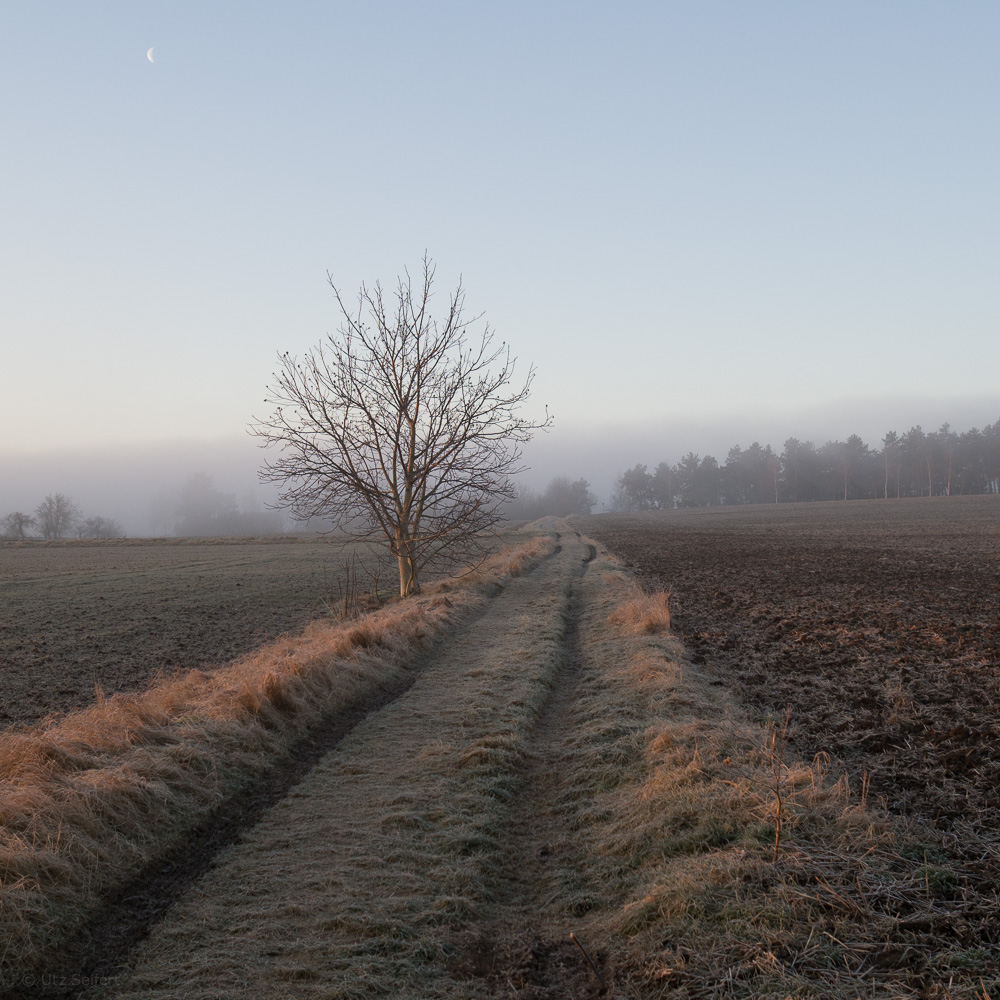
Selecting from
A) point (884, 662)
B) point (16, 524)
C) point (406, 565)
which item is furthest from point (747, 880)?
point (16, 524)

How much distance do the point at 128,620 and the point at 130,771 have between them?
14.3 m

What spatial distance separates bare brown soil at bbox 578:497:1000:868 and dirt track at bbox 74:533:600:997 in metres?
2.88

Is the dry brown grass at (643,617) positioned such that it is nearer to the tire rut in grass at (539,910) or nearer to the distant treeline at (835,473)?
the tire rut in grass at (539,910)

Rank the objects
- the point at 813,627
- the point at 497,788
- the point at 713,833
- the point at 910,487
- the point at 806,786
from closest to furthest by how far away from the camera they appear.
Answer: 1. the point at 713,833
2. the point at 806,786
3. the point at 497,788
4. the point at 813,627
5. the point at 910,487

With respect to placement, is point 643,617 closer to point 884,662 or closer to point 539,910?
point 884,662

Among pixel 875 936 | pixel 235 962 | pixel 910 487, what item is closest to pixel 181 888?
pixel 235 962

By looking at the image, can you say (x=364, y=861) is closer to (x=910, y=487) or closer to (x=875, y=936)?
(x=875, y=936)

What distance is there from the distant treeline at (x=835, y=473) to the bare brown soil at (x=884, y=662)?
362 feet

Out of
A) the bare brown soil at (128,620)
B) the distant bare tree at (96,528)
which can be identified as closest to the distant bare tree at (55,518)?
the distant bare tree at (96,528)

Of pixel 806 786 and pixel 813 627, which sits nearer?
pixel 806 786

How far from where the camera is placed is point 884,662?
10.5 m

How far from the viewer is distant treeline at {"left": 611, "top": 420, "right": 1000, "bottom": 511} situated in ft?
385

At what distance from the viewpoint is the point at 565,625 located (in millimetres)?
14555

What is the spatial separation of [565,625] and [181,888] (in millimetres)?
10612
